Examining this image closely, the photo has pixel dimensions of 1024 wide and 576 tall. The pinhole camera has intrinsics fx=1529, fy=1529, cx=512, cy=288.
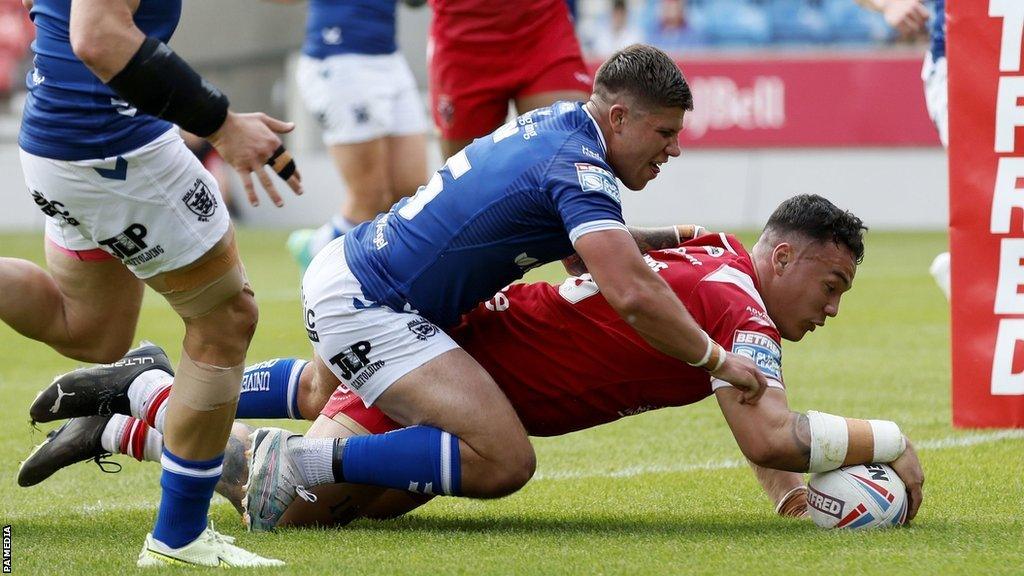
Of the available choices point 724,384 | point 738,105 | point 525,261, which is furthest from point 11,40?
point 724,384

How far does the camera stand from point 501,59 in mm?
7789

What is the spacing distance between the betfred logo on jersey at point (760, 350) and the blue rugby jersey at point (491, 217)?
53cm

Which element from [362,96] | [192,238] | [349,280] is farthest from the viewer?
[362,96]

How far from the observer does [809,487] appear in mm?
4312

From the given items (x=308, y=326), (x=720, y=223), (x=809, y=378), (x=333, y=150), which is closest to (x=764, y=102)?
(x=720, y=223)

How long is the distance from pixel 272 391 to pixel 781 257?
5.65 feet

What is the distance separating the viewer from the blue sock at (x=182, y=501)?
3725 millimetres

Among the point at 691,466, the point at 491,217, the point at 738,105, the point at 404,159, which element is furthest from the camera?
the point at 738,105

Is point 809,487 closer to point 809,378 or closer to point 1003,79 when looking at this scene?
point 1003,79

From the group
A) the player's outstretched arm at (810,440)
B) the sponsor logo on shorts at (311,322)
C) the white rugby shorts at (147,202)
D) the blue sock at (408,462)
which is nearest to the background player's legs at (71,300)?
the sponsor logo on shorts at (311,322)

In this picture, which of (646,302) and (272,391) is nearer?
(646,302)

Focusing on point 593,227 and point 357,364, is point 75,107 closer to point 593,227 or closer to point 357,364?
point 357,364

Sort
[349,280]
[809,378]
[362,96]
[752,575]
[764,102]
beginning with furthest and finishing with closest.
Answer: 1. [764,102]
2. [362,96]
3. [809,378]
4. [349,280]
5. [752,575]

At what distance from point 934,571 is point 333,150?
635 centimetres
